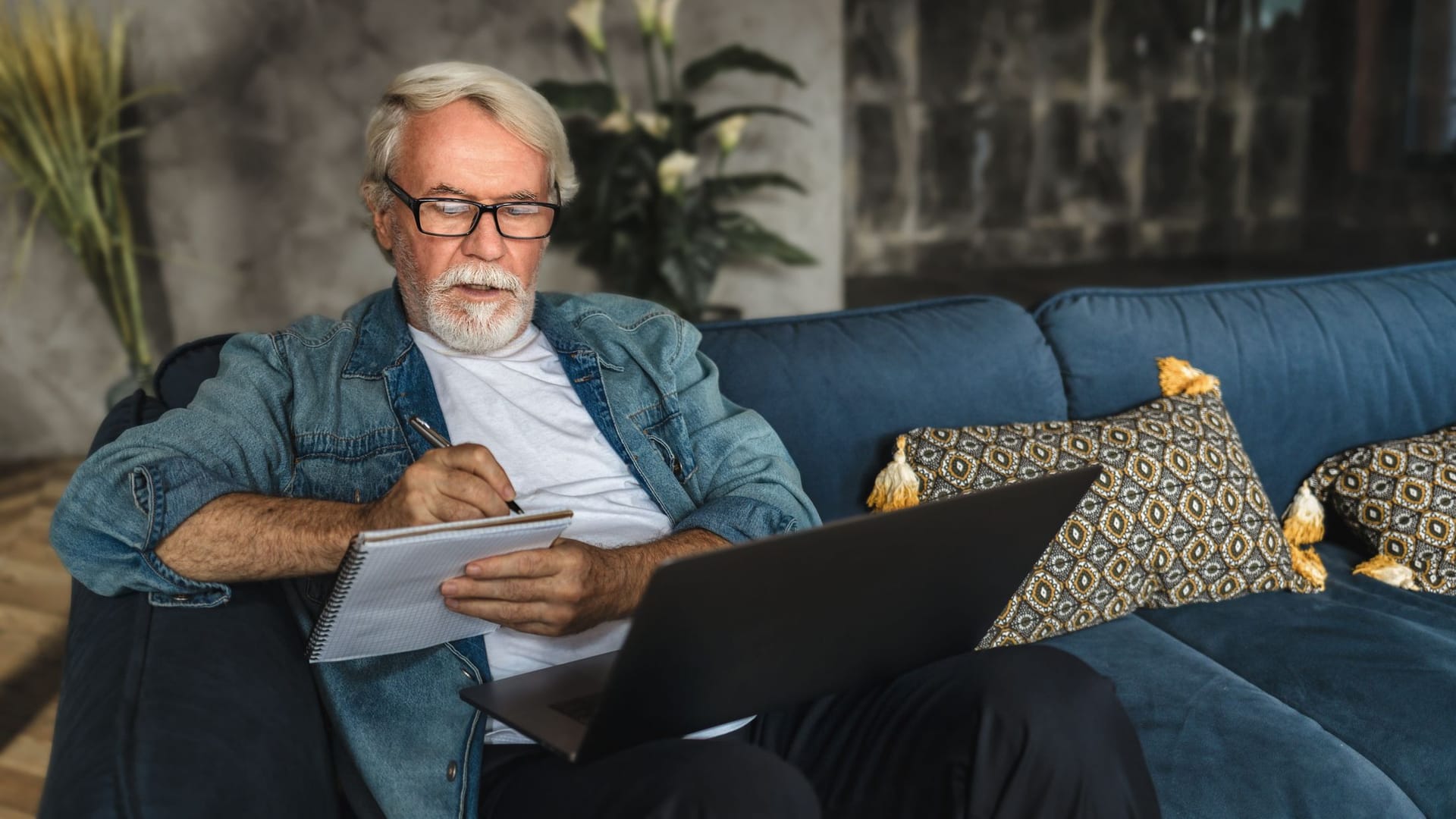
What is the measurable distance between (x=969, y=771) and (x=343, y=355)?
2.69 ft

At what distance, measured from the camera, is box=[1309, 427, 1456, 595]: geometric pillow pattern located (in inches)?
65.7

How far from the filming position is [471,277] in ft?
4.33

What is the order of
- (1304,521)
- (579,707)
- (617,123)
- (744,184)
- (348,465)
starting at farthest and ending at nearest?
(744,184) < (617,123) < (1304,521) < (348,465) < (579,707)

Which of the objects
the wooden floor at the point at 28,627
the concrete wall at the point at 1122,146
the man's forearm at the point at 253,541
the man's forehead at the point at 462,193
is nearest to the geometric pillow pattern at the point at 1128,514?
the man's forehead at the point at 462,193

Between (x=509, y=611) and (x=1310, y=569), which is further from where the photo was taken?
(x=1310, y=569)

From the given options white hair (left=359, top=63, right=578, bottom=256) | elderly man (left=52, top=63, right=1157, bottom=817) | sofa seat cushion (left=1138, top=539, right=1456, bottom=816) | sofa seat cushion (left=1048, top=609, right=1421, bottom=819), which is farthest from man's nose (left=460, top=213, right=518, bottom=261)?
sofa seat cushion (left=1138, top=539, right=1456, bottom=816)

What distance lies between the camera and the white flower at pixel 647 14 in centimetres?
331

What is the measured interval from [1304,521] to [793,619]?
49.3 inches

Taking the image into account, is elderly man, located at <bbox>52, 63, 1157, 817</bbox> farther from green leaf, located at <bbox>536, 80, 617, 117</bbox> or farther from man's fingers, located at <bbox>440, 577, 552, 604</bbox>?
green leaf, located at <bbox>536, 80, 617, 117</bbox>

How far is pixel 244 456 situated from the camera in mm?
1141

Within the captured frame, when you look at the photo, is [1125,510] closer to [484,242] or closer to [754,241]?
[484,242]

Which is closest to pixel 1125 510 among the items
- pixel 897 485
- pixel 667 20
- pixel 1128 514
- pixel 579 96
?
pixel 1128 514

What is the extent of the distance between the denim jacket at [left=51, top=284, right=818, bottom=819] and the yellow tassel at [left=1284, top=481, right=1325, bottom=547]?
915 mm

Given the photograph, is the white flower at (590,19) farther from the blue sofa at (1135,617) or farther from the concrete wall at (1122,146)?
the blue sofa at (1135,617)
